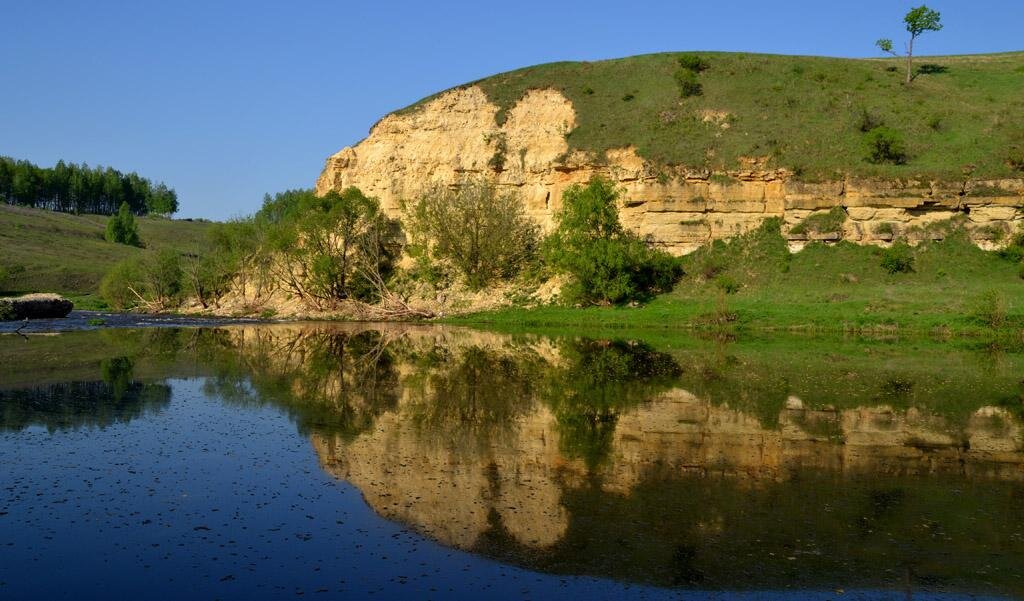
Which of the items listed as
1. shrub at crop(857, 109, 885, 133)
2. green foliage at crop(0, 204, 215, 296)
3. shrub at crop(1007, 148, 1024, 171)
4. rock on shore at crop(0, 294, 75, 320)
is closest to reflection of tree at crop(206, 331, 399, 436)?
rock on shore at crop(0, 294, 75, 320)

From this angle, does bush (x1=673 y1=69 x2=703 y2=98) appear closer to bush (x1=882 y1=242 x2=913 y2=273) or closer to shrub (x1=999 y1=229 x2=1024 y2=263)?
bush (x1=882 y1=242 x2=913 y2=273)

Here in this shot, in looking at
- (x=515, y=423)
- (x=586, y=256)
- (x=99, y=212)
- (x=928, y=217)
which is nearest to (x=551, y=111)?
(x=586, y=256)

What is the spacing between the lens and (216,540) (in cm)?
1102

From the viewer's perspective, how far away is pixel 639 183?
6069cm

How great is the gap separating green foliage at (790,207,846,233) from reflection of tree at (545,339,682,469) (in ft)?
83.0

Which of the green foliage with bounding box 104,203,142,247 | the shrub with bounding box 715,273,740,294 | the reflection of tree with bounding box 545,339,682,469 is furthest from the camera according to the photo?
the green foliage with bounding box 104,203,142,247

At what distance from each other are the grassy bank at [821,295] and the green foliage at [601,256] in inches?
49.6

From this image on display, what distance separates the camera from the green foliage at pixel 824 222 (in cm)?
5594

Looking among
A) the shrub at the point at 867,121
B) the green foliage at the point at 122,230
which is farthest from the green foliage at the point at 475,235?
the green foliage at the point at 122,230

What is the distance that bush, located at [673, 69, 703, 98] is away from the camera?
68.8 meters

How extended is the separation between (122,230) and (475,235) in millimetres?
84072

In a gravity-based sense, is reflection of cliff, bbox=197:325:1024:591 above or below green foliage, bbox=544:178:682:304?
below

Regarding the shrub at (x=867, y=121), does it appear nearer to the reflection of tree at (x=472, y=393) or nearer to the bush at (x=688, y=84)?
the bush at (x=688, y=84)

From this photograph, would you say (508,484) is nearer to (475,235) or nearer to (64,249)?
(475,235)
